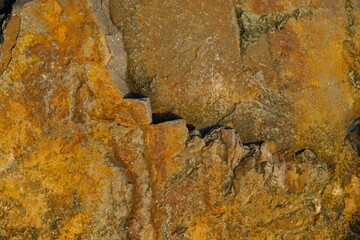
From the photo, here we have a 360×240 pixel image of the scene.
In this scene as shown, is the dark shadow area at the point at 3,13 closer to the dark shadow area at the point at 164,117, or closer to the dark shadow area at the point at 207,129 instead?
the dark shadow area at the point at 164,117

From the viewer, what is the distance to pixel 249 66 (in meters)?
2.53

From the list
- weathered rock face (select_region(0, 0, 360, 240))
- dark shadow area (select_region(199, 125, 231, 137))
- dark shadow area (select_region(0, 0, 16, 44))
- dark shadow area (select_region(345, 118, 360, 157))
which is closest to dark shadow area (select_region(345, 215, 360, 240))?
weathered rock face (select_region(0, 0, 360, 240))

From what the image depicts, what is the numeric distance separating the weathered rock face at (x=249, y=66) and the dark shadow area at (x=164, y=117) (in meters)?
0.02

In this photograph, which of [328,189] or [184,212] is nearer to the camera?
[184,212]

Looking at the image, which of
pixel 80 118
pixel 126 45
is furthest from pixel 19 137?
pixel 126 45

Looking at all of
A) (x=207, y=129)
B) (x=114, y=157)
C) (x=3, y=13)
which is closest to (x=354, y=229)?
(x=207, y=129)

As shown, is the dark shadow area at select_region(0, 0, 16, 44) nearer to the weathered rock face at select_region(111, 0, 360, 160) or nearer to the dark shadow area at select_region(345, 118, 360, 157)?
the weathered rock face at select_region(111, 0, 360, 160)

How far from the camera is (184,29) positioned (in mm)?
2482

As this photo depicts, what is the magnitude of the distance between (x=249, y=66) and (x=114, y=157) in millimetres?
931

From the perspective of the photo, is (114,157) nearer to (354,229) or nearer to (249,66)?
(249,66)

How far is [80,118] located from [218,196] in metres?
0.81

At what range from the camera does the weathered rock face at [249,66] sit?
96.2 inches

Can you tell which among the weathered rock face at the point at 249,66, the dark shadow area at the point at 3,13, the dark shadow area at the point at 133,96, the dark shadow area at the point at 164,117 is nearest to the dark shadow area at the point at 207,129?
the weathered rock face at the point at 249,66

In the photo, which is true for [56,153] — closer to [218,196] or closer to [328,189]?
[218,196]
